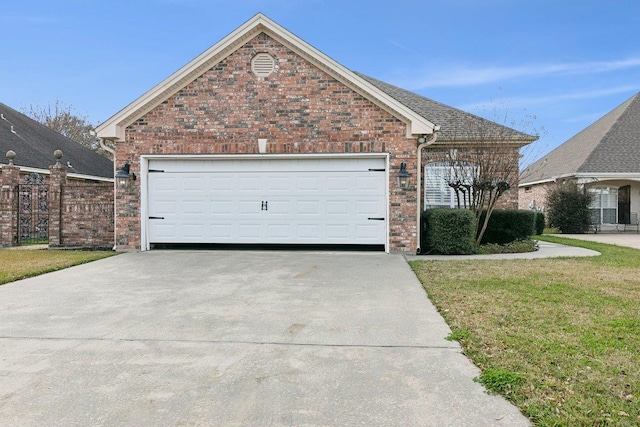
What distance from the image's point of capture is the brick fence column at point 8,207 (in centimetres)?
1221

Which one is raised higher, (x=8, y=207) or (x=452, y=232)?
(x=8, y=207)

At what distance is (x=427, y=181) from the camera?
48.4 feet

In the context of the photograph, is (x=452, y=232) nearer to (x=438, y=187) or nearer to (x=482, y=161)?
(x=482, y=161)

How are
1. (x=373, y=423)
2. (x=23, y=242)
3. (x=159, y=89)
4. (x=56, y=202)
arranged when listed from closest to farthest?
(x=373, y=423), (x=159, y=89), (x=56, y=202), (x=23, y=242)

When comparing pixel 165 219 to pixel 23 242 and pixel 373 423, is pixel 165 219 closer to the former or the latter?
pixel 23 242

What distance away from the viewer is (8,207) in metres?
12.2

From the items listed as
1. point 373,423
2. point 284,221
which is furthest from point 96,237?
point 373,423

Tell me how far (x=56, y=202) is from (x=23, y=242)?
2859 mm

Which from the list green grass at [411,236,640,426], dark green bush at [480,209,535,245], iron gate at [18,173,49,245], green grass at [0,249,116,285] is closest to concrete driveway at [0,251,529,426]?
green grass at [411,236,640,426]

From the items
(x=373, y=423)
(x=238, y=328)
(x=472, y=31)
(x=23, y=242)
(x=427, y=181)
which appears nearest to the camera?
(x=373, y=423)

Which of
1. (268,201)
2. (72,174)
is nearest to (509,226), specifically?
(268,201)


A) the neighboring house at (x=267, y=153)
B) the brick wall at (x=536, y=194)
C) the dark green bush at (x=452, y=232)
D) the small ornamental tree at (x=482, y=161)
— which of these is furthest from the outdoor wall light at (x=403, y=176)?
the brick wall at (x=536, y=194)

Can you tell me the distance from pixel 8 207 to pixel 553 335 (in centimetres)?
1422

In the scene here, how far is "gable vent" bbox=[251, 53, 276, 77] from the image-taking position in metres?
10.6
